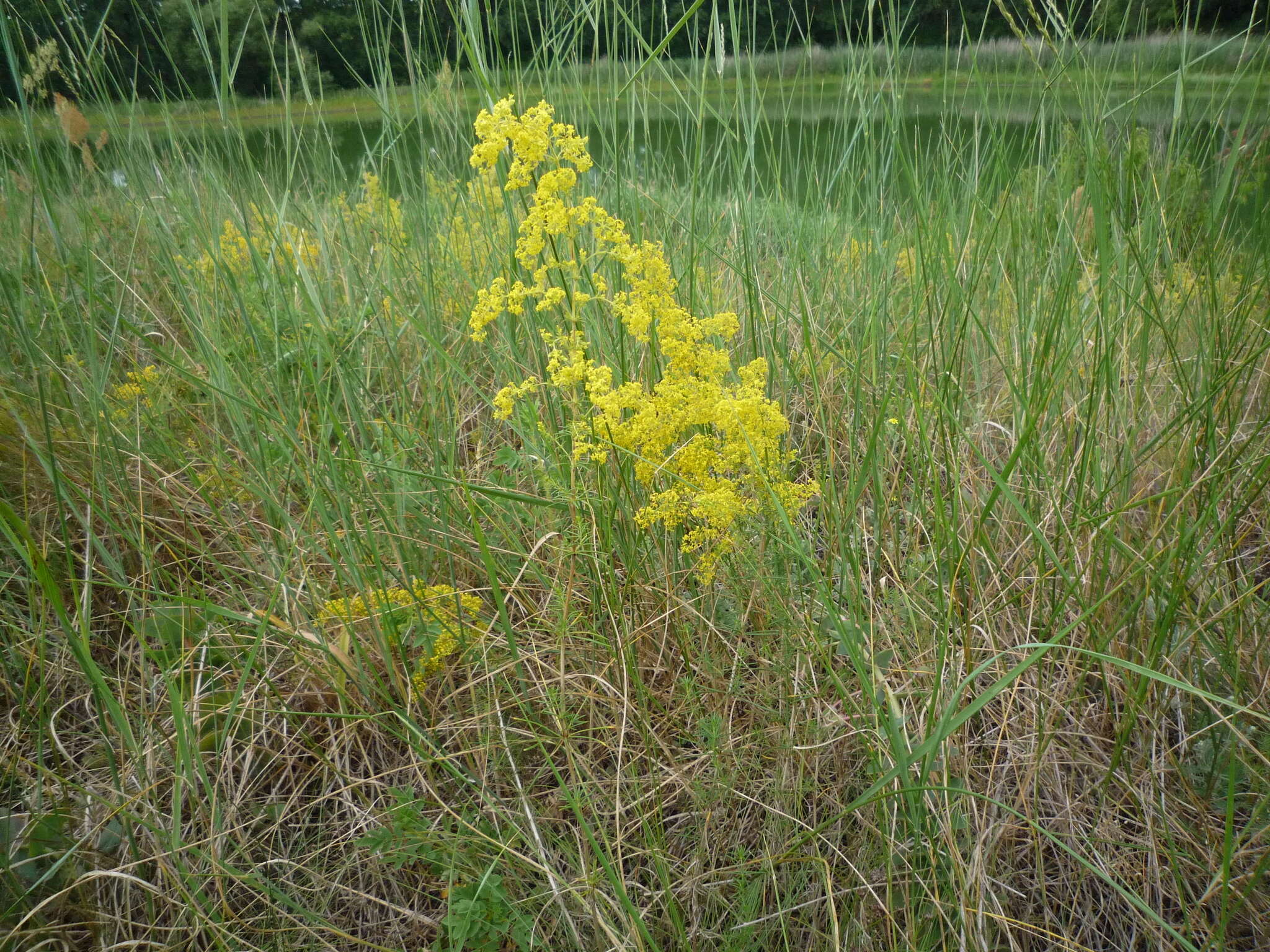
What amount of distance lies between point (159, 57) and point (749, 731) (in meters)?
4.21

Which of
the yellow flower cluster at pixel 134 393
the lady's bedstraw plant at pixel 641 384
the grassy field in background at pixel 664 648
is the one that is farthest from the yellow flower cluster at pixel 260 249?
the lady's bedstraw plant at pixel 641 384

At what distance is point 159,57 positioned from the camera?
3.69 metres

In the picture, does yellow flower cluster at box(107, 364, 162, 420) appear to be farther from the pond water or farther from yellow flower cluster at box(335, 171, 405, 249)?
yellow flower cluster at box(335, 171, 405, 249)

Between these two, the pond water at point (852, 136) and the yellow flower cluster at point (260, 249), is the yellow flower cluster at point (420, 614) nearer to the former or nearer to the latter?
the yellow flower cluster at point (260, 249)

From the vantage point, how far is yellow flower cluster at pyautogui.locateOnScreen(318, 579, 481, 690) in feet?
4.45

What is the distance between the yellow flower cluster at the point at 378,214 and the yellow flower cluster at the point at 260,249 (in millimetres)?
195

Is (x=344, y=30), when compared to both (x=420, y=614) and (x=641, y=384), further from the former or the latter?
(x=420, y=614)

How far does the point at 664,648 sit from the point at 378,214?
7.97 feet

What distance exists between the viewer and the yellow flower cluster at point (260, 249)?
6.08 feet

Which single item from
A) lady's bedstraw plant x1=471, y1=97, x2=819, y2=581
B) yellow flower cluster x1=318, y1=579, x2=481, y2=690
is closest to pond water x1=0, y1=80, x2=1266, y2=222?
lady's bedstraw plant x1=471, y1=97, x2=819, y2=581

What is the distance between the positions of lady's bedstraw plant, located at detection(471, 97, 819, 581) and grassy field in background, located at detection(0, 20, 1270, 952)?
38 mm

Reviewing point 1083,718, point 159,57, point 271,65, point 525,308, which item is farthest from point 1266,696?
point 159,57

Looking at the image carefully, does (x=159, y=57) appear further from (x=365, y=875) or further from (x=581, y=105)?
(x=365, y=875)

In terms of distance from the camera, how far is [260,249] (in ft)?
6.84
